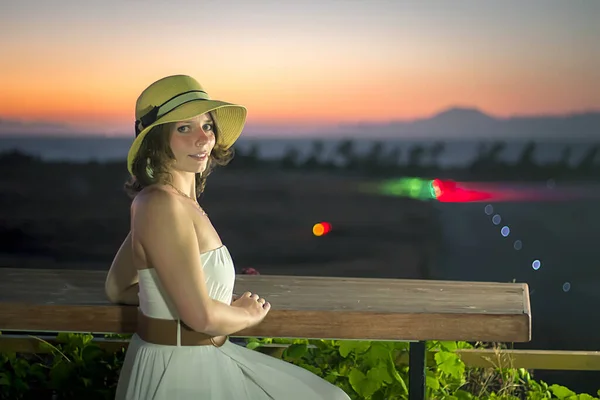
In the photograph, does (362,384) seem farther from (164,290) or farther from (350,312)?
(164,290)

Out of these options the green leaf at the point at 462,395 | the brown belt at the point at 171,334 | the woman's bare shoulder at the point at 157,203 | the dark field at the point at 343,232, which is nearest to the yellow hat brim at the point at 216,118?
the woman's bare shoulder at the point at 157,203

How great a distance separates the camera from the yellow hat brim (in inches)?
77.1

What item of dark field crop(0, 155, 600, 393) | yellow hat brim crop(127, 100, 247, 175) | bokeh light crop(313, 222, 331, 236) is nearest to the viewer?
yellow hat brim crop(127, 100, 247, 175)

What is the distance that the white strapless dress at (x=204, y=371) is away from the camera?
6.41 ft

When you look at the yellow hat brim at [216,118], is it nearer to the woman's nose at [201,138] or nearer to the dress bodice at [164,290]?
the woman's nose at [201,138]

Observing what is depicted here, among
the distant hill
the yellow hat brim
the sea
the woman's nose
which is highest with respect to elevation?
the distant hill

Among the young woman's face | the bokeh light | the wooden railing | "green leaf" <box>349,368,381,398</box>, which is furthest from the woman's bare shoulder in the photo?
the bokeh light

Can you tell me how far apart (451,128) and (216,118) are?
266cm

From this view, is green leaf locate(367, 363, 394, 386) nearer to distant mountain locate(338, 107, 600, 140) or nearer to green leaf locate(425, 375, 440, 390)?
green leaf locate(425, 375, 440, 390)

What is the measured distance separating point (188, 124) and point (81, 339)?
131 centimetres

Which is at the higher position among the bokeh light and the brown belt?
the bokeh light

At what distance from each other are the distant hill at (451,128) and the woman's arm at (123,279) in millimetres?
2410

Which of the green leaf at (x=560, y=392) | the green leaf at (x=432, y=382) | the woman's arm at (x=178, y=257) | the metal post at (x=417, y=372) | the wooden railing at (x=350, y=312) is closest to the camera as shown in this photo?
the woman's arm at (x=178, y=257)

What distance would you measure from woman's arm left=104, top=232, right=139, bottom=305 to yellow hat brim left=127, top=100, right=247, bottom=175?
0.76 ft
